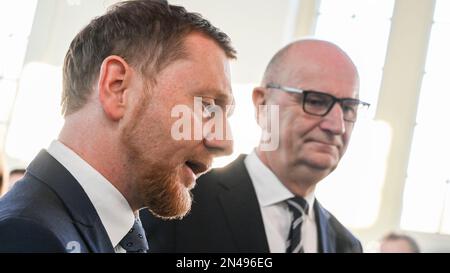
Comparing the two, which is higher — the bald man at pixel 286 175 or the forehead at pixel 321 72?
the forehead at pixel 321 72

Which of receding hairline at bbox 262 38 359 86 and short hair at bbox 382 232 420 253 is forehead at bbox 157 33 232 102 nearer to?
receding hairline at bbox 262 38 359 86

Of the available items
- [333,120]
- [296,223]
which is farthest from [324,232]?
[333,120]

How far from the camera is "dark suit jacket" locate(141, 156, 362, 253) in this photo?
0.77 metres

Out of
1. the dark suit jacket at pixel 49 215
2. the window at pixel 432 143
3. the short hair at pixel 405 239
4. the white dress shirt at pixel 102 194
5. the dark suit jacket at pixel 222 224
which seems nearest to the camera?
the dark suit jacket at pixel 49 215

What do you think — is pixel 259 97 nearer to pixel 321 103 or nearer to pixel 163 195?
pixel 321 103

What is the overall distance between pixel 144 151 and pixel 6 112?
414 mm

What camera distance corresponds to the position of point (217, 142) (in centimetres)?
71

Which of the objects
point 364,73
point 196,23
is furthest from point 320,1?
point 196,23

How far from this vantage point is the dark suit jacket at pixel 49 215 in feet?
1.63

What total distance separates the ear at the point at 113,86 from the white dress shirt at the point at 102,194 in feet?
0.20

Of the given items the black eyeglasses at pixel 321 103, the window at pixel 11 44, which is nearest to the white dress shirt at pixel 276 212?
the black eyeglasses at pixel 321 103

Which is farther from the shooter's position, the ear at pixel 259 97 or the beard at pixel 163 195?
the ear at pixel 259 97

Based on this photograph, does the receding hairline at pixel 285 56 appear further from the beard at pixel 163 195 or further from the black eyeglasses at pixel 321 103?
the beard at pixel 163 195
